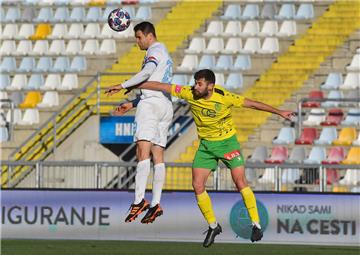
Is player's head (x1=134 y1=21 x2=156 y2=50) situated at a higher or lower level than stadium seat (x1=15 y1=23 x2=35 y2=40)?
lower

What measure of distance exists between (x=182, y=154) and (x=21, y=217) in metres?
6.08

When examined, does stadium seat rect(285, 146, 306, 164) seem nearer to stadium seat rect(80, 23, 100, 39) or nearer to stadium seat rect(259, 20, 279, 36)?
stadium seat rect(259, 20, 279, 36)

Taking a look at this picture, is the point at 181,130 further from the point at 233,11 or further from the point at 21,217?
the point at 21,217

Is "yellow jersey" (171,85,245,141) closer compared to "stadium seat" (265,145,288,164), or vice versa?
"yellow jersey" (171,85,245,141)

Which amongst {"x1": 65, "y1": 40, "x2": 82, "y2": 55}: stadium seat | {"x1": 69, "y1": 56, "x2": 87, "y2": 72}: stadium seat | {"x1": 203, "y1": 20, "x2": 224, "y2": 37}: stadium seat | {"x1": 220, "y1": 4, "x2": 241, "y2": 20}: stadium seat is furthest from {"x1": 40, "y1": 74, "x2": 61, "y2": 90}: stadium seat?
{"x1": 220, "y1": 4, "x2": 241, "y2": 20}: stadium seat

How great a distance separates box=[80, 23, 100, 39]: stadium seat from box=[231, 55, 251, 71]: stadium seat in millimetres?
4235

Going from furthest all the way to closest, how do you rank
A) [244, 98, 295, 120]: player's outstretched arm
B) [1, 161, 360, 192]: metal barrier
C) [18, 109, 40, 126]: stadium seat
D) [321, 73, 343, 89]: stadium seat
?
[18, 109, 40, 126]: stadium seat → [321, 73, 343, 89]: stadium seat → [1, 161, 360, 192]: metal barrier → [244, 98, 295, 120]: player's outstretched arm

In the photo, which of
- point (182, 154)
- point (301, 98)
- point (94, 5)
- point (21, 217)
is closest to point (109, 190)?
point (21, 217)

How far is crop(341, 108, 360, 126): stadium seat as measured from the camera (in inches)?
1013

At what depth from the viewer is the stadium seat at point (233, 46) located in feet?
94.9

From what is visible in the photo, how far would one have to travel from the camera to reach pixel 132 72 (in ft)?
Answer: 93.6

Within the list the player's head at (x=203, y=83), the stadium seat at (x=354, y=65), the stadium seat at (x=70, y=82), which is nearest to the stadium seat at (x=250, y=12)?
the stadium seat at (x=354, y=65)

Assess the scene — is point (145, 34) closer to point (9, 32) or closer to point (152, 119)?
point (152, 119)

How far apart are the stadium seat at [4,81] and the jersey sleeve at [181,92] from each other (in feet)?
54.2
